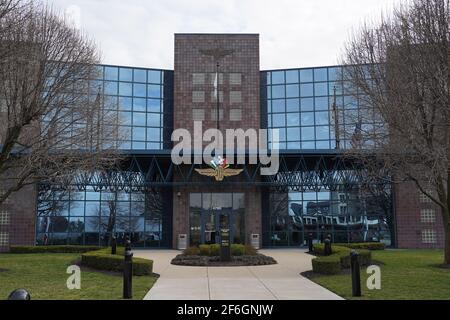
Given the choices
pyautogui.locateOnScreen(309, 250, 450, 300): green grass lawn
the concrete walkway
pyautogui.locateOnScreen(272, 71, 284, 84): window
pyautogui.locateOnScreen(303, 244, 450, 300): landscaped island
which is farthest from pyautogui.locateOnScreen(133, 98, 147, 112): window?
pyautogui.locateOnScreen(309, 250, 450, 300): green grass lawn

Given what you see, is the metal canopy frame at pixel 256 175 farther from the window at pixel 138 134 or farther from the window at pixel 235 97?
the window at pixel 235 97

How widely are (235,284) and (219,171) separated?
723 inches

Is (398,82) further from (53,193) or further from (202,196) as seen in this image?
(53,193)

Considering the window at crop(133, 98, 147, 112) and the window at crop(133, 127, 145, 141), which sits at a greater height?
the window at crop(133, 98, 147, 112)

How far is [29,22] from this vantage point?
16.2 m

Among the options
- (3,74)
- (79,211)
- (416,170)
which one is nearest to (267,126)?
(79,211)

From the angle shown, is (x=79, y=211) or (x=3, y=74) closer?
(x=3, y=74)

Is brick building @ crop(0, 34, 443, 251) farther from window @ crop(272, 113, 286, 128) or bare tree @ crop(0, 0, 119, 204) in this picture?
bare tree @ crop(0, 0, 119, 204)

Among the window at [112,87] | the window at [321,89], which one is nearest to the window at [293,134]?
the window at [321,89]

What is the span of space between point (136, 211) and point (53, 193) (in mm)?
5833

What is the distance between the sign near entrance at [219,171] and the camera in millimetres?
32250

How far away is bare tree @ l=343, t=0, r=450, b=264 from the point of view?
1438cm

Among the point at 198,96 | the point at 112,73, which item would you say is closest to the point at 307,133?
the point at 198,96

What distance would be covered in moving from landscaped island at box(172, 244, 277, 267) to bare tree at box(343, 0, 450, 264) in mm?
6341
